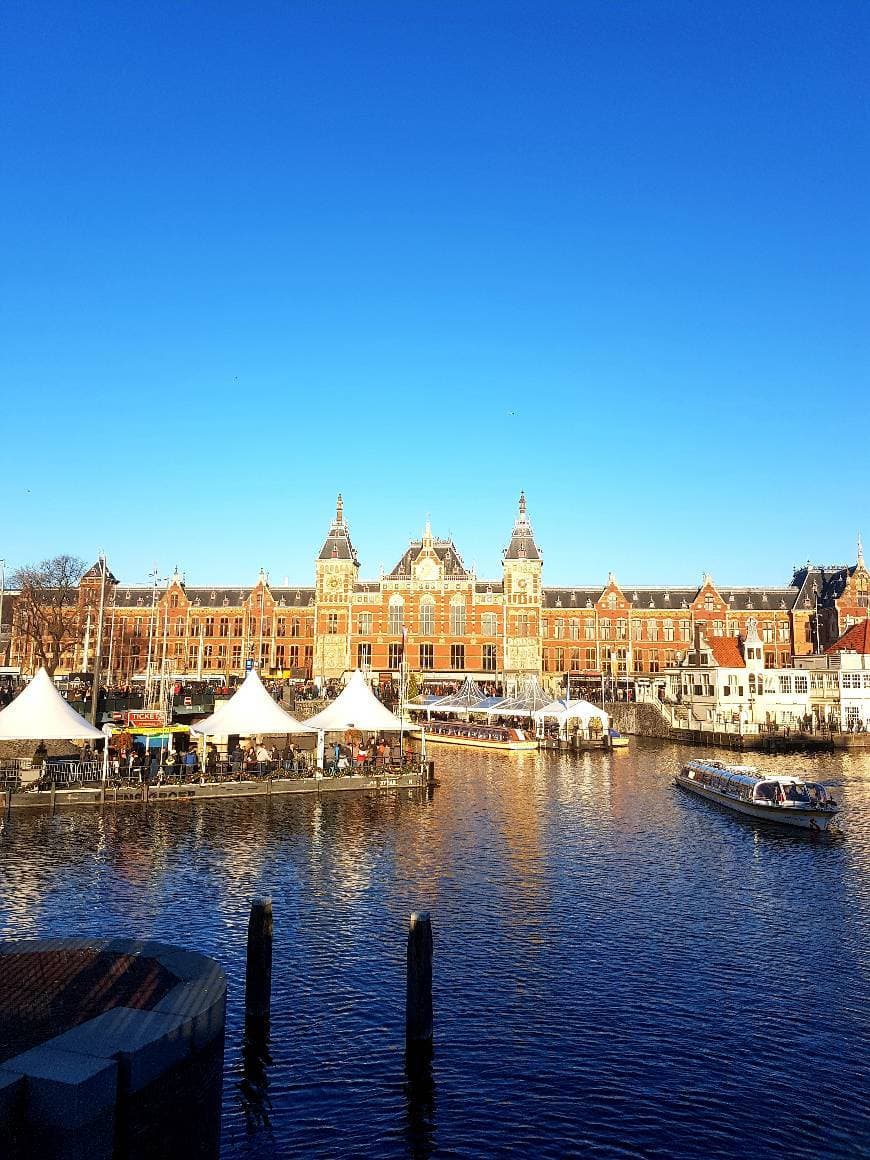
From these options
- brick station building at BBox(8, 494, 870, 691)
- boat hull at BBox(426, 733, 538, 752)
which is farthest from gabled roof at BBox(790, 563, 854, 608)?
boat hull at BBox(426, 733, 538, 752)

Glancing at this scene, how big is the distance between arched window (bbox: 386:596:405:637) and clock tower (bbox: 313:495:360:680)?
5.22 meters

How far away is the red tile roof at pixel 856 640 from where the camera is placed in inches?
3635

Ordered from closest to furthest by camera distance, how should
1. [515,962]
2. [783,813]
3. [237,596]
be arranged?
1. [515,962]
2. [783,813]
3. [237,596]

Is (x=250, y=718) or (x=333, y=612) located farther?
(x=333, y=612)

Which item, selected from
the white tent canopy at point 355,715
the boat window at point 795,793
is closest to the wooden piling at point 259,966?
the boat window at point 795,793

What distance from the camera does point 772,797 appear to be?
42.4 metres

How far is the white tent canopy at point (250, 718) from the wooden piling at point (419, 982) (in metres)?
28.5

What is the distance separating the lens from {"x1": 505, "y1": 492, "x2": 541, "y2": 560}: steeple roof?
118000mm

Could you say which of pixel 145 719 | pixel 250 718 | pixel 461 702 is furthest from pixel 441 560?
pixel 250 718

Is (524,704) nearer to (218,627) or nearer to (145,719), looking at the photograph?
(145,719)

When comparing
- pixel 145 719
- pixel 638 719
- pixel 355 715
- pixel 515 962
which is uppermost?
pixel 355 715

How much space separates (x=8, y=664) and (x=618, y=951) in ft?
393

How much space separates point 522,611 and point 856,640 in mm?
39420

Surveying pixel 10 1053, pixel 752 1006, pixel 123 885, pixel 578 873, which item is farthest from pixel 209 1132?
pixel 578 873
